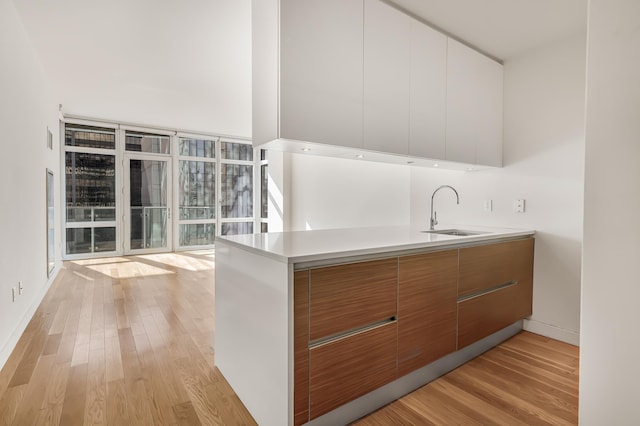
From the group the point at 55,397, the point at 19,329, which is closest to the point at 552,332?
the point at 55,397

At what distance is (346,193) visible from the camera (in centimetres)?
498

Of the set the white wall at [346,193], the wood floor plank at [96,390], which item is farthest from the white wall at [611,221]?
the white wall at [346,193]

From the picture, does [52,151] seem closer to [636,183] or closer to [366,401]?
[366,401]

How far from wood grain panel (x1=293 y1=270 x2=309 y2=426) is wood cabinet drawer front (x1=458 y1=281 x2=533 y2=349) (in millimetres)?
1291

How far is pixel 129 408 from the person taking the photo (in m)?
1.82

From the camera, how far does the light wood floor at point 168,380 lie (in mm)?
1769

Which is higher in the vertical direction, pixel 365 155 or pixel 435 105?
pixel 435 105

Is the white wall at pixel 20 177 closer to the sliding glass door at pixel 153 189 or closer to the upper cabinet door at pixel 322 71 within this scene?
the upper cabinet door at pixel 322 71

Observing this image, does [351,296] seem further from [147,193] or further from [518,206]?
[147,193]

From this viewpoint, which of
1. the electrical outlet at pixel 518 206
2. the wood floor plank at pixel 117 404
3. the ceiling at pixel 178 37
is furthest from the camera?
the electrical outlet at pixel 518 206

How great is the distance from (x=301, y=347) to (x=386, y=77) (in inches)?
72.6

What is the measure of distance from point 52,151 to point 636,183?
20.3 ft

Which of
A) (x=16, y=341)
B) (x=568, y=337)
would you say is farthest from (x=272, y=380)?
(x=568, y=337)

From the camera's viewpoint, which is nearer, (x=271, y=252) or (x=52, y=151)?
(x=271, y=252)
